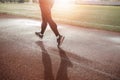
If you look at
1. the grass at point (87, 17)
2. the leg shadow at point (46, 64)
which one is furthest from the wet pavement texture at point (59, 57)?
the grass at point (87, 17)

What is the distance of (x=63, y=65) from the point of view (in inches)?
202

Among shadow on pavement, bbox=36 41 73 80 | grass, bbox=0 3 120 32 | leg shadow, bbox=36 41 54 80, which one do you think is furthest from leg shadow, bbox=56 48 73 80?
grass, bbox=0 3 120 32

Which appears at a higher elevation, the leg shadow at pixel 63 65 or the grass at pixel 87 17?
the leg shadow at pixel 63 65

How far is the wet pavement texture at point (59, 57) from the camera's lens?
4.60 m

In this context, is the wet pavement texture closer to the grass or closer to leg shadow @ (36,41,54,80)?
leg shadow @ (36,41,54,80)

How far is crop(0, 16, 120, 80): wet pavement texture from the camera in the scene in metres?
4.60

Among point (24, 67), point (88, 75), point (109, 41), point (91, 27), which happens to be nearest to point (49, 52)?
point (24, 67)

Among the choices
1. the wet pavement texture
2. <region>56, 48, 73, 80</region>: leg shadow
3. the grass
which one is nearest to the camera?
<region>56, 48, 73, 80</region>: leg shadow

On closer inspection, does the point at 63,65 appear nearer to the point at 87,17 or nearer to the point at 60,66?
the point at 60,66

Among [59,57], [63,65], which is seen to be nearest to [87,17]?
[59,57]

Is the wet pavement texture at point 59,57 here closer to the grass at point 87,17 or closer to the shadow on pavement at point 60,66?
the shadow on pavement at point 60,66

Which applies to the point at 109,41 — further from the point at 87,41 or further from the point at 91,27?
the point at 91,27

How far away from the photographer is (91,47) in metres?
6.85

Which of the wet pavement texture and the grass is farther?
the grass
